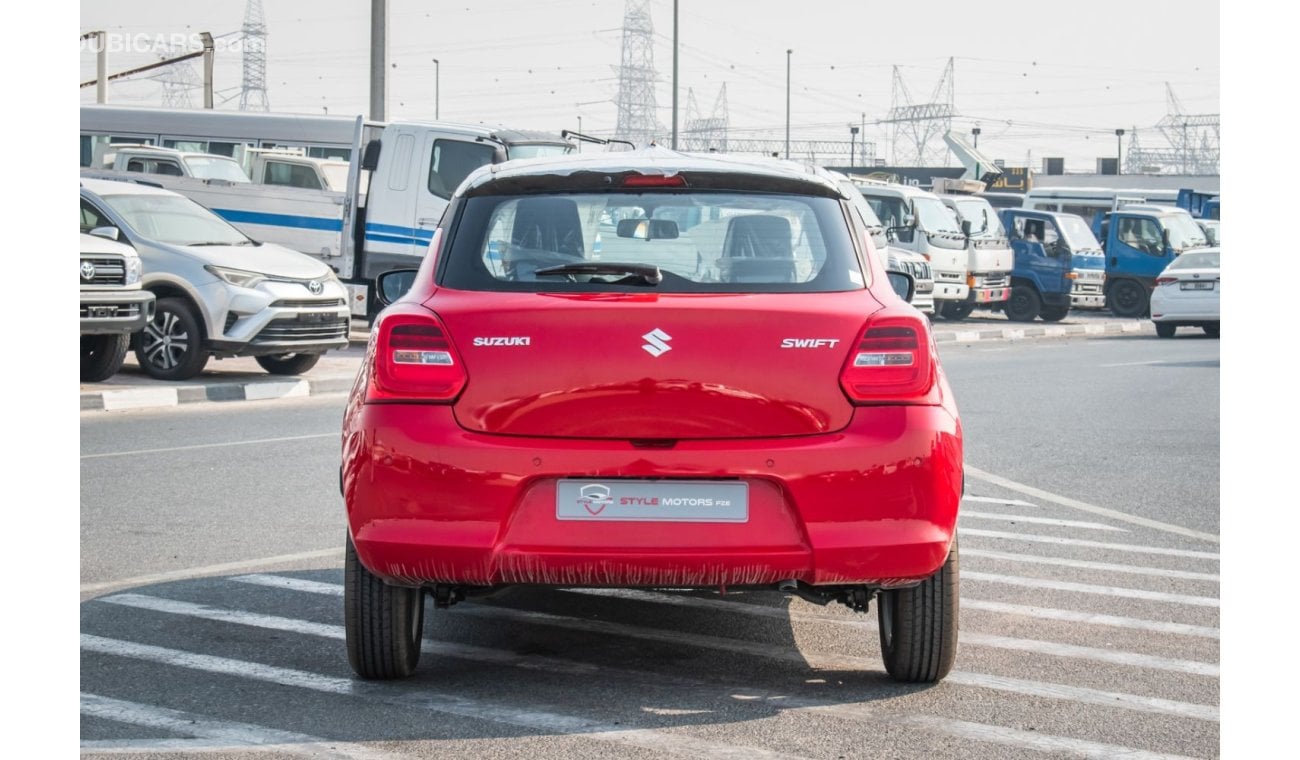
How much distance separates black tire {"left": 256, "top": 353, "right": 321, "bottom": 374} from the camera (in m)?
17.6

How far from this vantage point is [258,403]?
1532 centimetres

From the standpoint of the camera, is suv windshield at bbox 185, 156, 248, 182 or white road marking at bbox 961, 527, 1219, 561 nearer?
white road marking at bbox 961, 527, 1219, 561

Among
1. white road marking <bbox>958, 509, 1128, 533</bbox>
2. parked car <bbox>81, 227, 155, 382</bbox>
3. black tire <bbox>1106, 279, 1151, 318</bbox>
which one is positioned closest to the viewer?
white road marking <bbox>958, 509, 1128, 533</bbox>

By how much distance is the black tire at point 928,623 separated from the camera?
5.21 metres

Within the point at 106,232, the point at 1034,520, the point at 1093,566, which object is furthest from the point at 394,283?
the point at 106,232

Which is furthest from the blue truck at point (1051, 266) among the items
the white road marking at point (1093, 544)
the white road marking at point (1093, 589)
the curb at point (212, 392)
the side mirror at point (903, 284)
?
the side mirror at point (903, 284)

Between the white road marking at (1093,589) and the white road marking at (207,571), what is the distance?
267 cm

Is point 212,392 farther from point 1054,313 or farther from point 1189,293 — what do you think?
point 1054,313

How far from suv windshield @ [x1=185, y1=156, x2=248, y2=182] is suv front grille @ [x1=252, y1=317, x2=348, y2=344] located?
33.9ft

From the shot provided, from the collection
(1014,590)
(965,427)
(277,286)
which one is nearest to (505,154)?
(277,286)

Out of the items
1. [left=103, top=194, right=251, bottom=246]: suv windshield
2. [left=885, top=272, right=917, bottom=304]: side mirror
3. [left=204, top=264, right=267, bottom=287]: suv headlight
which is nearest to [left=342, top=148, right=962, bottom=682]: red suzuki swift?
[left=885, top=272, right=917, bottom=304]: side mirror

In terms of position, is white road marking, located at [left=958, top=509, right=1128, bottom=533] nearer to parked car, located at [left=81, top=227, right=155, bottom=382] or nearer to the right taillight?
the right taillight

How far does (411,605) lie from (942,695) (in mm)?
1574

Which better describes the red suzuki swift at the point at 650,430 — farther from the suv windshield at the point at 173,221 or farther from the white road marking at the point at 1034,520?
the suv windshield at the point at 173,221
